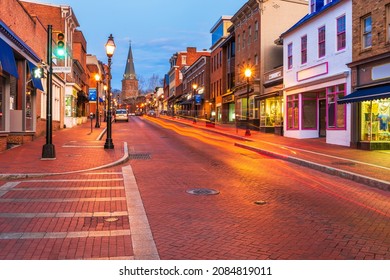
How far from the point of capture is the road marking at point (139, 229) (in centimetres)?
538

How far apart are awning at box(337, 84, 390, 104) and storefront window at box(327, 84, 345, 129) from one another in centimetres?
200

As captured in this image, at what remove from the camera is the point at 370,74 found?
1928 cm

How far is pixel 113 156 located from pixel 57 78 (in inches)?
798

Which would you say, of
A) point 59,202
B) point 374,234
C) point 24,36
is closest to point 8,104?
point 24,36

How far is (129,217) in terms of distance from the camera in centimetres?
729

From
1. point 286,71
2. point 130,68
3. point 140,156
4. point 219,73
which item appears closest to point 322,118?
point 286,71

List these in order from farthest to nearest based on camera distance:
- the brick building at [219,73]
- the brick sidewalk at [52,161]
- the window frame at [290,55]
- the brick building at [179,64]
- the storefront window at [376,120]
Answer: the brick building at [179,64] → the brick building at [219,73] → the window frame at [290,55] → the storefront window at [376,120] → the brick sidewalk at [52,161]

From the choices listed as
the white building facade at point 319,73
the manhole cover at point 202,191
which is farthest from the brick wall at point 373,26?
the manhole cover at point 202,191

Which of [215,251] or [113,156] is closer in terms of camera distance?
[215,251]

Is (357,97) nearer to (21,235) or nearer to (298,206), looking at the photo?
(298,206)

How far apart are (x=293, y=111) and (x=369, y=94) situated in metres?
10.7

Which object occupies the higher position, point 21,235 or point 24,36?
point 24,36

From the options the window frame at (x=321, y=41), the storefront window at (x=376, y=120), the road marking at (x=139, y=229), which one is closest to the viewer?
the road marking at (x=139, y=229)

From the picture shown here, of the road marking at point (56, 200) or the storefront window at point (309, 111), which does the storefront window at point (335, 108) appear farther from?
the road marking at point (56, 200)
